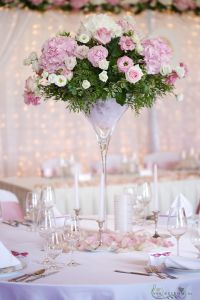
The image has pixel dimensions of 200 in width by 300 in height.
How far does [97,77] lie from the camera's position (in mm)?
3021

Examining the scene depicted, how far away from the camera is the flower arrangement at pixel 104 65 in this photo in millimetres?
2971

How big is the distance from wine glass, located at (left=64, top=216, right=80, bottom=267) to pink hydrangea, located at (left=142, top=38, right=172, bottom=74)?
2.59 ft

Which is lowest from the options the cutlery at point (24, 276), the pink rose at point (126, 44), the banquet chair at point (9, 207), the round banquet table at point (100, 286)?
the round banquet table at point (100, 286)

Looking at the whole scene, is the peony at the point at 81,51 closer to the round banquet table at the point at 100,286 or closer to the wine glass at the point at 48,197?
the wine glass at the point at 48,197

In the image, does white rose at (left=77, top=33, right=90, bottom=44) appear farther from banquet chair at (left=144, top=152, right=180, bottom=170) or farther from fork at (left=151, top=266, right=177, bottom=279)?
banquet chair at (left=144, top=152, right=180, bottom=170)

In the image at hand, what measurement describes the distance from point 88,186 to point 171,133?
355 cm

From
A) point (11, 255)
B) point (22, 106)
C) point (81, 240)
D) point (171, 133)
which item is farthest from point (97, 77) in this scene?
point (171, 133)

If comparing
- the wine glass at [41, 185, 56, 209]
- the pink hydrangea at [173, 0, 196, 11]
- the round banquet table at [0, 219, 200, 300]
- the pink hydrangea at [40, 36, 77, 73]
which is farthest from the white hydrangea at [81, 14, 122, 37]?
the pink hydrangea at [173, 0, 196, 11]

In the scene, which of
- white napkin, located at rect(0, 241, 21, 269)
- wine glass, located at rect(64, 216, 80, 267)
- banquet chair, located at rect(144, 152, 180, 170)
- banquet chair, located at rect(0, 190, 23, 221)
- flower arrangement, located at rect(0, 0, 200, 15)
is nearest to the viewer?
white napkin, located at rect(0, 241, 21, 269)

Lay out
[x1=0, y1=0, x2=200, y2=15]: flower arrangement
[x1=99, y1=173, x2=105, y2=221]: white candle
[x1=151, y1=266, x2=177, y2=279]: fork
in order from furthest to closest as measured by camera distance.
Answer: [x1=0, y1=0, x2=200, y2=15]: flower arrangement
[x1=99, y1=173, x2=105, y2=221]: white candle
[x1=151, y1=266, x2=177, y2=279]: fork

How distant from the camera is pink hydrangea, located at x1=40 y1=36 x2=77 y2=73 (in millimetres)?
2984

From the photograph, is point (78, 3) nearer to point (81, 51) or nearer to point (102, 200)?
point (81, 51)

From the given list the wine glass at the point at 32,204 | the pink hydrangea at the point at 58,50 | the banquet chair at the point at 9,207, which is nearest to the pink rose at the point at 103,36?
the pink hydrangea at the point at 58,50

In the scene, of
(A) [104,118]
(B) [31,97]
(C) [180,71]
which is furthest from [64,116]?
(C) [180,71]
